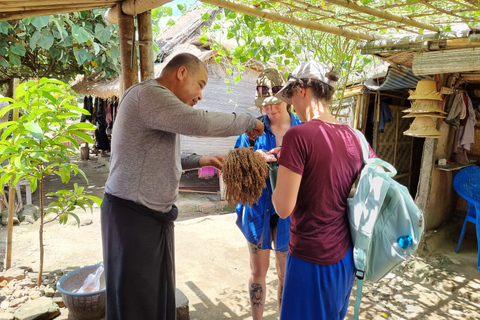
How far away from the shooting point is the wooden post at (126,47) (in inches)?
100

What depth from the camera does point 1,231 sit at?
18.7ft

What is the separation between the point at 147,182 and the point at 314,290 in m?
1.10

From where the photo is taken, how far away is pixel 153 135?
188cm

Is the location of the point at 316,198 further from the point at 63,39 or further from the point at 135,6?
the point at 63,39

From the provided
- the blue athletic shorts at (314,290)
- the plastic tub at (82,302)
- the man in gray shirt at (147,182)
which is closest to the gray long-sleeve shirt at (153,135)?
the man in gray shirt at (147,182)

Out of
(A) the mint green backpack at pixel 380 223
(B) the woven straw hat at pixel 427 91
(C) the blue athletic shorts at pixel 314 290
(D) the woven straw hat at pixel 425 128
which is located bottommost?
(C) the blue athletic shorts at pixel 314 290

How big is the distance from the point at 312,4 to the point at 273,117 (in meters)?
1.59

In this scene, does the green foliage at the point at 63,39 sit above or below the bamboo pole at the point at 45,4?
above

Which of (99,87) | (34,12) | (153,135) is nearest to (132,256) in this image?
(153,135)

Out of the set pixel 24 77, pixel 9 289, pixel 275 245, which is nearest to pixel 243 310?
pixel 275 245

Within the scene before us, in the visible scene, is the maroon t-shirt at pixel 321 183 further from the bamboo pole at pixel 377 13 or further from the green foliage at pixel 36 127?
the green foliage at pixel 36 127

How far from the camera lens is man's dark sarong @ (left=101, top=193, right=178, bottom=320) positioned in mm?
1971

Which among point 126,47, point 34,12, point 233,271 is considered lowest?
point 233,271

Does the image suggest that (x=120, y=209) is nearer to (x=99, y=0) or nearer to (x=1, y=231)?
(x=99, y=0)
